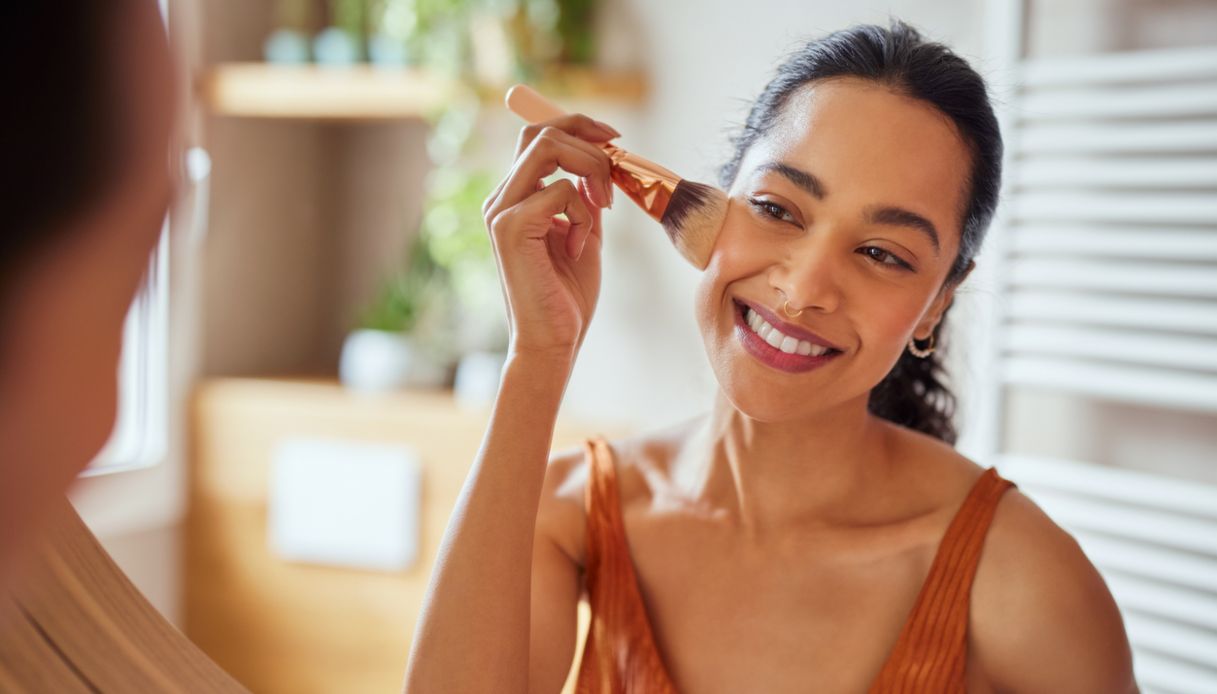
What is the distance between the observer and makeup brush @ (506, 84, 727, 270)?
3.01 feet

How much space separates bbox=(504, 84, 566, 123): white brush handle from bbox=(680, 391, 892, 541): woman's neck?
1.08ft

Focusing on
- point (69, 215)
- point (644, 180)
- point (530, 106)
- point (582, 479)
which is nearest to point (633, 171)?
point (644, 180)

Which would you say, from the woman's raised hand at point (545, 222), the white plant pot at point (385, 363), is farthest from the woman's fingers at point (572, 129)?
the white plant pot at point (385, 363)

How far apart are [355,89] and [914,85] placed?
1.51 metres

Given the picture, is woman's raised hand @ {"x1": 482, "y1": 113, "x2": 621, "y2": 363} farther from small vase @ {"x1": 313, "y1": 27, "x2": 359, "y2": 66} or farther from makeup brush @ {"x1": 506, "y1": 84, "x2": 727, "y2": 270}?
small vase @ {"x1": 313, "y1": 27, "x2": 359, "y2": 66}

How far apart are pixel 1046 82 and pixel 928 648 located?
0.83 metres

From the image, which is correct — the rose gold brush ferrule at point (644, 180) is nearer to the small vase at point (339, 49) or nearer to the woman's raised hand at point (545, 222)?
the woman's raised hand at point (545, 222)

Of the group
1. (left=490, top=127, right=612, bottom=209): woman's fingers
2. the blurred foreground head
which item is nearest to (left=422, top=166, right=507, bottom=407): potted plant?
(left=490, top=127, right=612, bottom=209): woman's fingers

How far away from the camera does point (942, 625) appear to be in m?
0.97

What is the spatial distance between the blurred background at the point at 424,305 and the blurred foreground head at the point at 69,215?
1372 millimetres

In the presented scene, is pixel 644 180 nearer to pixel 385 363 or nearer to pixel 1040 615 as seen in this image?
pixel 1040 615

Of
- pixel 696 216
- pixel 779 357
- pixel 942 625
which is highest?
pixel 696 216

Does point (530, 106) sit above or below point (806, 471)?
A: above

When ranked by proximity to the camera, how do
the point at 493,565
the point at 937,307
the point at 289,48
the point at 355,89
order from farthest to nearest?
the point at 289,48
the point at 355,89
the point at 937,307
the point at 493,565
